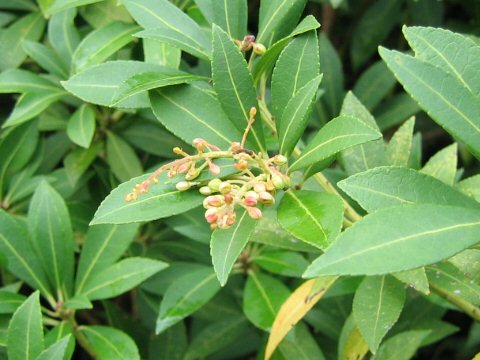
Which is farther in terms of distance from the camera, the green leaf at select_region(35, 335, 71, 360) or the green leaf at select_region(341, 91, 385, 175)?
the green leaf at select_region(341, 91, 385, 175)

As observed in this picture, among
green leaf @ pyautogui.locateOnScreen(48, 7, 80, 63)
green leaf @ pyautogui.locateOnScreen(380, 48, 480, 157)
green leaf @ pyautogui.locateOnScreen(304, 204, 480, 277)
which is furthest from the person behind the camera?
green leaf @ pyautogui.locateOnScreen(48, 7, 80, 63)

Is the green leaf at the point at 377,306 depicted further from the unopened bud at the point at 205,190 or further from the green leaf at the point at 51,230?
the green leaf at the point at 51,230

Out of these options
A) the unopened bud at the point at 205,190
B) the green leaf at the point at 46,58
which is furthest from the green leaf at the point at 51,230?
the unopened bud at the point at 205,190

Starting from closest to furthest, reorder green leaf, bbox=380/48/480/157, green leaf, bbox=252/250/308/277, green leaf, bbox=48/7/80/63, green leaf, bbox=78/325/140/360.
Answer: green leaf, bbox=380/48/480/157
green leaf, bbox=78/325/140/360
green leaf, bbox=252/250/308/277
green leaf, bbox=48/7/80/63

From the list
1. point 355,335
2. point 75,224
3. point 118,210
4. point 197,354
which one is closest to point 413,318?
point 355,335

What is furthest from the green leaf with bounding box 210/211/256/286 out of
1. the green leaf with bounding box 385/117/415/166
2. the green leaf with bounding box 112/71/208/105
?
the green leaf with bounding box 385/117/415/166

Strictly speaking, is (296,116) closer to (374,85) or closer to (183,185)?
(183,185)

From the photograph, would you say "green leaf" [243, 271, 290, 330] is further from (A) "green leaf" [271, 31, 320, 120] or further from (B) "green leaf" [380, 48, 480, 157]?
(B) "green leaf" [380, 48, 480, 157]
